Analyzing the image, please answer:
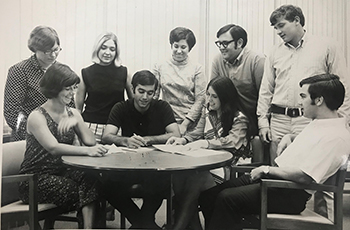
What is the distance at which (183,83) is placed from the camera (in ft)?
7.17

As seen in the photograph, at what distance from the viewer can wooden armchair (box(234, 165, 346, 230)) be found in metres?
2.04

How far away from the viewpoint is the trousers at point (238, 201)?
6.75 feet

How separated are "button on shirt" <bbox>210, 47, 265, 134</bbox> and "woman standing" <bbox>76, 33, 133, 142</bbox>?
0.55 meters

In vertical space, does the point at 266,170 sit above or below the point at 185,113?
below

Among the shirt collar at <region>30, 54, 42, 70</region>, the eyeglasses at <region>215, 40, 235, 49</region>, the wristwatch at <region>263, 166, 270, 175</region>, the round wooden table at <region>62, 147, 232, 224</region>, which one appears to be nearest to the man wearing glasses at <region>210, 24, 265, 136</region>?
the eyeglasses at <region>215, 40, 235, 49</region>

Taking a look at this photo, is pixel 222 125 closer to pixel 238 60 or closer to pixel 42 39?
pixel 238 60

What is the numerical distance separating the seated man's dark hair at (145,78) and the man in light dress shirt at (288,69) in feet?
2.07

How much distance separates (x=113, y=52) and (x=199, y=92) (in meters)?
0.57

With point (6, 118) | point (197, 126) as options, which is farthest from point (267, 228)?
point (6, 118)

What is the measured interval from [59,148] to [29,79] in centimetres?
46

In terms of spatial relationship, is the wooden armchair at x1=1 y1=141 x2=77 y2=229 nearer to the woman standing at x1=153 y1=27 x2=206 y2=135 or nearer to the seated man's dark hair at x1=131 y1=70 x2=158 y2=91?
the seated man's dark hair at x1=131 y1=70 x2=158 y2=91

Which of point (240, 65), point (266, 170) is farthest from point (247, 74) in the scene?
point (266, 170)

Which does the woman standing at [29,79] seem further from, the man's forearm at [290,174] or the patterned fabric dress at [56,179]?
the man's forearm at [290,174]

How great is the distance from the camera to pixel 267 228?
205 cm
